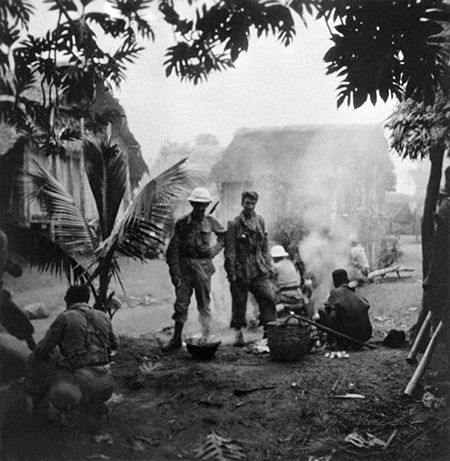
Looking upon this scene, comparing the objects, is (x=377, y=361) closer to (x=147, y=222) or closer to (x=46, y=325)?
(x=147, y=222)

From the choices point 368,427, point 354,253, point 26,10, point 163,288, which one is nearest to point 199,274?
point 368,427

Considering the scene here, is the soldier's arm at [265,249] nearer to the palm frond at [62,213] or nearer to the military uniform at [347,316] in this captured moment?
the military uniform at [347,316]

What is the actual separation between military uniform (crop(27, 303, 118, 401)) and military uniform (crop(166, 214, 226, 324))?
2.25 meters

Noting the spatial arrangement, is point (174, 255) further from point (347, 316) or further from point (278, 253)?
point (278, 253)

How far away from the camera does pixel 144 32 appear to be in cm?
419

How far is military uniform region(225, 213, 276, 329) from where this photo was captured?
6.89 meters

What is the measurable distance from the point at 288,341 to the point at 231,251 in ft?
5.31

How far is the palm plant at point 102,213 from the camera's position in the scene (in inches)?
213

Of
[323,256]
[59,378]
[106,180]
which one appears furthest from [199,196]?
[323,256]

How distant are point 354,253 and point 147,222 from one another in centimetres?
653

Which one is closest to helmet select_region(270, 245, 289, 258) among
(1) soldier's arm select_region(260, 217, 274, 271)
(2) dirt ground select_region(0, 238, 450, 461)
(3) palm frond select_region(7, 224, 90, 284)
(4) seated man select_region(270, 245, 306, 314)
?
(4) seated man select_region(270, 245, 306, 314)

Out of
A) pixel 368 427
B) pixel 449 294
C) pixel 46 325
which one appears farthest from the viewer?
pixel 46 325

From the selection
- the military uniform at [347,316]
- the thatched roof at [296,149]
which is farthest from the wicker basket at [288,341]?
the thatched roof at [296,149]

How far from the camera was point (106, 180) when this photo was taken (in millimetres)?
Result: 6070
